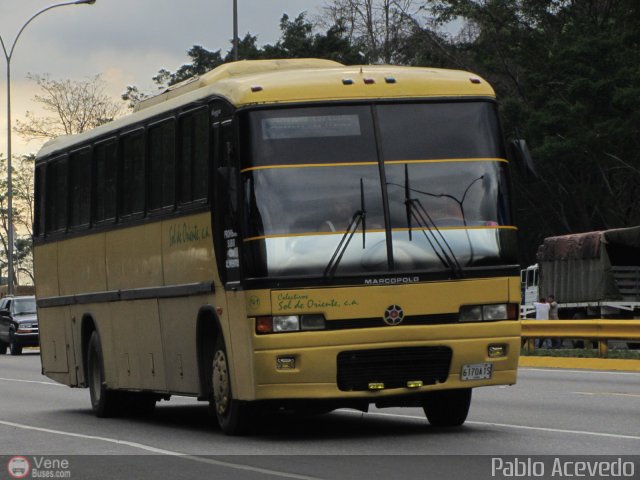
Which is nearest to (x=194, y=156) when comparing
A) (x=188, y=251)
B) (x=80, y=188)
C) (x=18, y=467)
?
(x=188, y=251)

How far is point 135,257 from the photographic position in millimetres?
16891

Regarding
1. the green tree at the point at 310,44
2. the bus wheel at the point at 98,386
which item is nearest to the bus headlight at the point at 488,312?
the bus wheel at the point at 98,386

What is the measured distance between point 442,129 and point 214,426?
4.15 m

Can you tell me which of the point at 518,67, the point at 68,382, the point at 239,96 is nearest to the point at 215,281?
the point at 239,96

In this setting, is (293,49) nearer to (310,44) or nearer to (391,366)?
(310,44)

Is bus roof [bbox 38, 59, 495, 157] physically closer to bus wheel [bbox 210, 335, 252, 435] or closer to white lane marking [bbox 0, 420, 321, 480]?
bus wheel [bbox 210, 335, 252, 435]

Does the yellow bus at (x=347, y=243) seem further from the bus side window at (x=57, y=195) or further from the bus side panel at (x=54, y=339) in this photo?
the bus side panel at (x=54, y=339)

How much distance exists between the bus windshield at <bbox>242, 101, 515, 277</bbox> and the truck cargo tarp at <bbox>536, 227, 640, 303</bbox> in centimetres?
2834

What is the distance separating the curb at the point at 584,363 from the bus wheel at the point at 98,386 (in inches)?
460

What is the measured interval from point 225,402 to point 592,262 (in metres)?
29.2

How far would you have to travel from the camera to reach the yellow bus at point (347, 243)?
13.2m

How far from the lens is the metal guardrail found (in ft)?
95.2

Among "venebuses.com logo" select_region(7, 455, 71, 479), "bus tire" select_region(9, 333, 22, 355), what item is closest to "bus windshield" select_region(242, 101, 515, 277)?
"venebuses.com logo" select_region(7, 455, 71, 479)

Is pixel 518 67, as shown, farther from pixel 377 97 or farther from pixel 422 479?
pixel 422 479
